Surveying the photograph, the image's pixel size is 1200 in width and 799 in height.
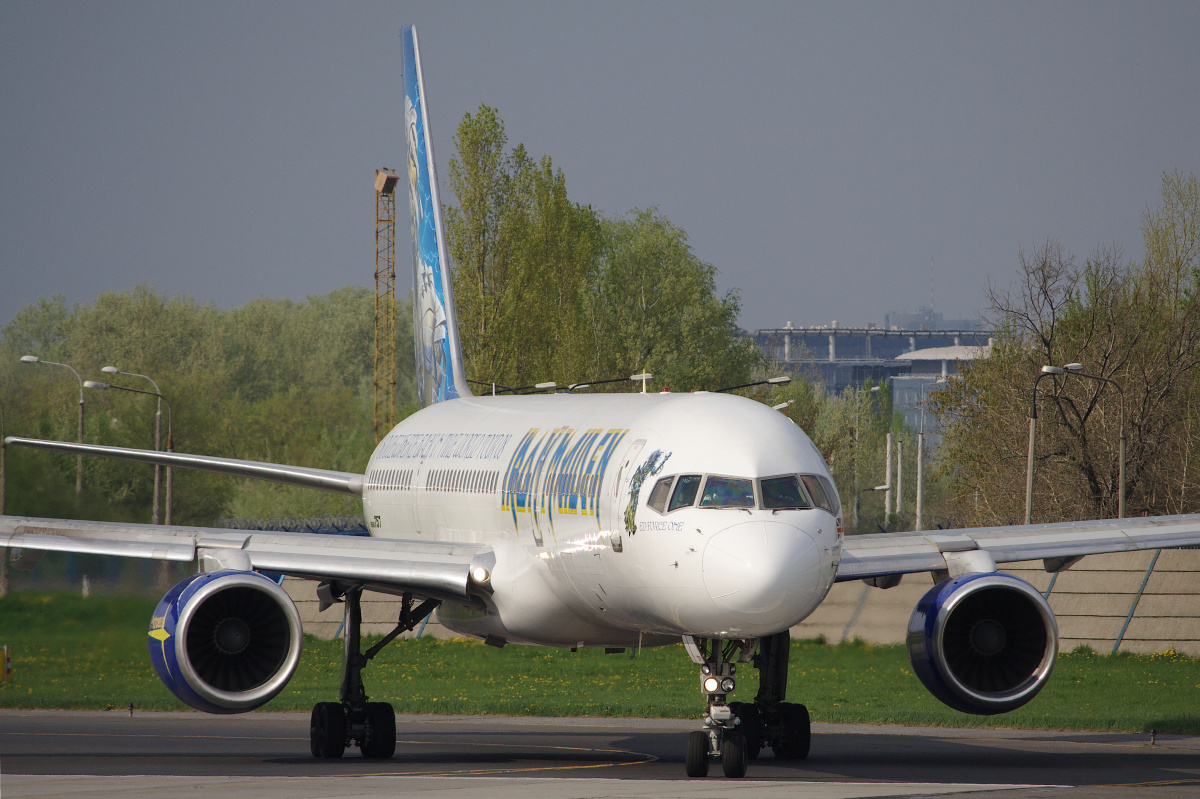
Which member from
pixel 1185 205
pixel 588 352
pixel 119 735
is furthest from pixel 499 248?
pixel 119 735

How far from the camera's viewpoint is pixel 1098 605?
31.8 m

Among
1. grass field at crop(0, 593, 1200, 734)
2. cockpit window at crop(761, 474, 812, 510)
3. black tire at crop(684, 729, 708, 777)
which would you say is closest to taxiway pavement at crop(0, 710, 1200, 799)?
black tire at crop(684, 729, 708, 777)

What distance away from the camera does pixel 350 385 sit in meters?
130

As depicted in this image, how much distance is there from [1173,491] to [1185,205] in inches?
585

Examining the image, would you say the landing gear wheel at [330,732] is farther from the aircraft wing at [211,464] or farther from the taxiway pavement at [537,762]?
the aircraft wing at [211,464]

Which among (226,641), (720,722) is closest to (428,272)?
(226,641)

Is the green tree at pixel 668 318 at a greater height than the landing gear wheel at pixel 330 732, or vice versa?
the green tree at pixel 668 318

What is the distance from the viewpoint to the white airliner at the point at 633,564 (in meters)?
13.7

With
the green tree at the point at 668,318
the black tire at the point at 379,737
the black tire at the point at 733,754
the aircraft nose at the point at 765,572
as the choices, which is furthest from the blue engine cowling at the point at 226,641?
the green tree at the point at 668,318

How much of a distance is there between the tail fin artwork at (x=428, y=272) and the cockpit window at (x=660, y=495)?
45.4 ft

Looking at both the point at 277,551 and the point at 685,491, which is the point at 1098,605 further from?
the point at 685,491

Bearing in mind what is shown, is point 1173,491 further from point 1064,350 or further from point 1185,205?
point 1185,205

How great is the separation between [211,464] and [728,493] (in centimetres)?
1168

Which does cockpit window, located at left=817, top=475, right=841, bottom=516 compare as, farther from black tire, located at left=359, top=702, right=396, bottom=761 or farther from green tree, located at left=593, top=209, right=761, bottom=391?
green tree, located at left=593, top=209, right=761, bottom=391
